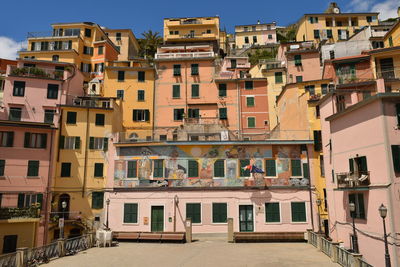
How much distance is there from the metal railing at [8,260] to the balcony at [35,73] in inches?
958

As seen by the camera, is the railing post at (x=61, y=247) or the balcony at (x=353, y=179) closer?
the balcony at (x=353, y=179)

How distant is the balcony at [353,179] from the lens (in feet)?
64.5

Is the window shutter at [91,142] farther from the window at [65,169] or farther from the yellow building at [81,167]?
the window at [65,169]

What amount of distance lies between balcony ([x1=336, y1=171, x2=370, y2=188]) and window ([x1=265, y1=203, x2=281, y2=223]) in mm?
7445

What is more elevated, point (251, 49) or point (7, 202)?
point (251, 49)

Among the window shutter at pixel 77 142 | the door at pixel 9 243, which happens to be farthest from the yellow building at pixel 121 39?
the door at pixel 9 243

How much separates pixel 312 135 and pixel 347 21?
50892 millimetres

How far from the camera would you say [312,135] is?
30.0m

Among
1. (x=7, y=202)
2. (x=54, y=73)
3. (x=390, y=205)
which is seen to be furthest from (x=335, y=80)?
(x=7, y=202)

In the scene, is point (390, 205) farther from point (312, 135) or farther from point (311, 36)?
point (311, 36)

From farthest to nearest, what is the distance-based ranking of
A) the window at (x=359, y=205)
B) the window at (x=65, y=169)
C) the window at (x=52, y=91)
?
the window at (x=52, y=91)
the window at (x=65, y=169)
the window at (x=359, y=205)

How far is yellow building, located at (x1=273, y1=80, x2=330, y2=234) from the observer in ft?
94.5

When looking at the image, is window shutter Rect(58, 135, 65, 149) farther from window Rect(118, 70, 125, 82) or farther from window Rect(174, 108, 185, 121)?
window Rect(174, 108, 185, 121)

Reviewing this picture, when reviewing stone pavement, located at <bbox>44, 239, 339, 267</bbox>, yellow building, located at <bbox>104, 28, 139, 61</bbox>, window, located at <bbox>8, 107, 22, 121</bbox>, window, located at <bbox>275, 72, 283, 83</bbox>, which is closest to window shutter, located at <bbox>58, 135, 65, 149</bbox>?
window, located at <bbox>8, 107, 22, 121</bbox>
